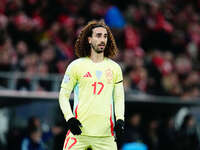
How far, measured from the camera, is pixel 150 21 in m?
14.6

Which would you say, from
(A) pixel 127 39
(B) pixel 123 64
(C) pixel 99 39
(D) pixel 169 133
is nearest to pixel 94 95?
(C) pixel 99 39

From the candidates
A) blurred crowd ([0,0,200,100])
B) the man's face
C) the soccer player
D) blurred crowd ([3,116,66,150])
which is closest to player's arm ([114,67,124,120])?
the soccer player

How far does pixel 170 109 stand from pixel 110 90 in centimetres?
645

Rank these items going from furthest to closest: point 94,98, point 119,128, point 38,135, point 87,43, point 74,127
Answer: point 38,135, point 87,43, point 94,98, point 119,128, point 74,127

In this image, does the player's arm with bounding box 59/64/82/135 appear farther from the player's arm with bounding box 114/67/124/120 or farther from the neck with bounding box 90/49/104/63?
the player's arm with bounding box 114/67/124/120

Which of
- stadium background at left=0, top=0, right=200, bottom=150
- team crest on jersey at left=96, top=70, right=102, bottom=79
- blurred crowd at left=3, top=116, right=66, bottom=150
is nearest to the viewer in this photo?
team crest on jersey at left=96, top=70, right=102, bottom=79

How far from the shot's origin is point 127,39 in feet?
45.5

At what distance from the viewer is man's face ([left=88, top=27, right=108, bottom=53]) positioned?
21.7 feet

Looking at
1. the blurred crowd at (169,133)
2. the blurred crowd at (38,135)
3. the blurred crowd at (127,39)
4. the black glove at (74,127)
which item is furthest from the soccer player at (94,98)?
the blurred crowd at (169,133)

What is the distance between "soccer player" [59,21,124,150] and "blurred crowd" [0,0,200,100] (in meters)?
4.53

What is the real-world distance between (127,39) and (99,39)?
24.0 ft

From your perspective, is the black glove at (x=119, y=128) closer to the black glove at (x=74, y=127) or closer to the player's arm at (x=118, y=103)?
the player's arm at (x=118, y=103)

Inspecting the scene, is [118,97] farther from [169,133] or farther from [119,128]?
[169,133]

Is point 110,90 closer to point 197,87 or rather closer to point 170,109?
point 170,109
